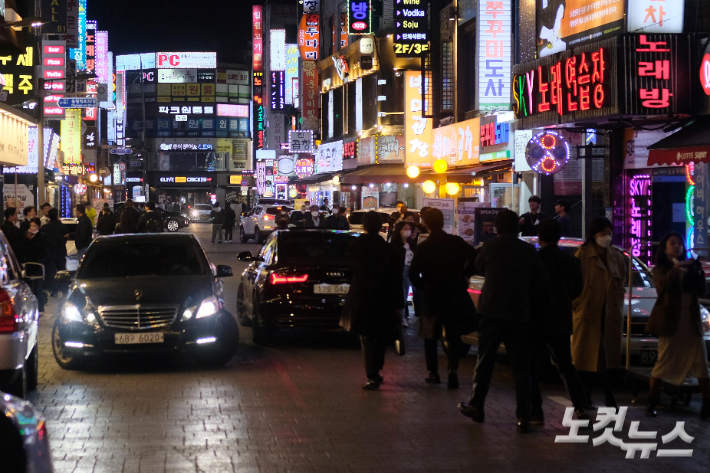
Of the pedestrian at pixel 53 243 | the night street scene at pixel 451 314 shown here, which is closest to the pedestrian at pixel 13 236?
the night street scene at pixel 451 314

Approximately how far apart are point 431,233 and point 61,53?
23641 mm

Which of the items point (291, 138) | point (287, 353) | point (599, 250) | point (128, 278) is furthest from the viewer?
point (291, 138)

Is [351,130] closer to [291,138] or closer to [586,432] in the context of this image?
[291,138]

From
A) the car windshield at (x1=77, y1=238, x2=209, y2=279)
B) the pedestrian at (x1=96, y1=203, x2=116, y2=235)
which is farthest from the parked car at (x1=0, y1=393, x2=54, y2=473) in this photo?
the pedestrian at (x1=96, y1=203, x2=116, y2=235)

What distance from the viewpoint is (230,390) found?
9.66m

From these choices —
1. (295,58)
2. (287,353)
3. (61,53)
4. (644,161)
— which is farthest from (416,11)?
(295,58)

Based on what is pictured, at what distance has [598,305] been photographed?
339 inches

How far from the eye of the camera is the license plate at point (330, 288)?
490 inches

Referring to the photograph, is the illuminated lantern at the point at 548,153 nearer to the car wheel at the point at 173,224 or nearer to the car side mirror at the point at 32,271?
the car side mirror at the point at 32,271

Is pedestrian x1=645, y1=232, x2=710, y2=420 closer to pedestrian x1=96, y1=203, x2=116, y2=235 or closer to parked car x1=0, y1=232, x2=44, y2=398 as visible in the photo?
Answer: parked car x1=0, y1=232, x2=44, y2=398

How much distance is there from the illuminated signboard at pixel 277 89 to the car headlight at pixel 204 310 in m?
69.0

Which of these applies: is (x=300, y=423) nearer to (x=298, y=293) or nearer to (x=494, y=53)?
(x=298, y=293)

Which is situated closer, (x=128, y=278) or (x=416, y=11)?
(x=128, y=278)

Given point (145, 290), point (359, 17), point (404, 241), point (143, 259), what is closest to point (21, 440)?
point (145, 290)
